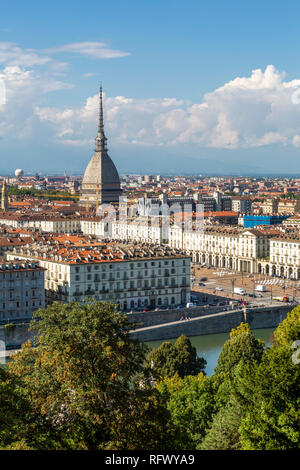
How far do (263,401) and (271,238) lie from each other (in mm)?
39378

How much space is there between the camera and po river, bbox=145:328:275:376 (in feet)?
88.9

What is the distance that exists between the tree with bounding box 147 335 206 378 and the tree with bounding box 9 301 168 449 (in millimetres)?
10075

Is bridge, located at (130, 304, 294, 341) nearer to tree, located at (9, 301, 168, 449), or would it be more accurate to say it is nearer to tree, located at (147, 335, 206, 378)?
tree, located at (147, 335, 206, 378)

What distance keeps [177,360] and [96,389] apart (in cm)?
1122

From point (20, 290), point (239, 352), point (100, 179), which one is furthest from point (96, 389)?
point (100, 179)

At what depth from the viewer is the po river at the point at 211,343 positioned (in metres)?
27.1

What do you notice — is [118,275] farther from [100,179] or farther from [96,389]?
[100,179]

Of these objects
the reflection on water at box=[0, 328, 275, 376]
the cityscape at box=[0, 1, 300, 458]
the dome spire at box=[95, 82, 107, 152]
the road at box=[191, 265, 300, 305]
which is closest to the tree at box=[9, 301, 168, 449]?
the cityscape at box=[0, 1, 300, 458]

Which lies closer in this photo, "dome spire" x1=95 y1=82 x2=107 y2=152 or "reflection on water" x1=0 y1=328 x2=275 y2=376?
"reflection on water" x1=0 y1=328 x2=275 y2=376

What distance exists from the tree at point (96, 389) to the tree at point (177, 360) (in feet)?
33.1

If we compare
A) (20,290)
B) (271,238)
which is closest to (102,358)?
(20,290)

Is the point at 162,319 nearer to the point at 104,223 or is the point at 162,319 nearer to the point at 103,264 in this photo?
the point at 103,264

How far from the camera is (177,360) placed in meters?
21.2

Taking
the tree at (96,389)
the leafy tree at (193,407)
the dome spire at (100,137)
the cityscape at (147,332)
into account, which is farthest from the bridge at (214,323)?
the dome spire at (100,137)
